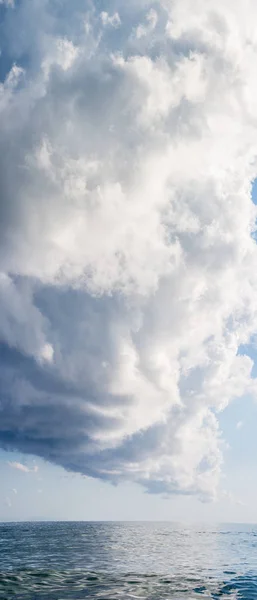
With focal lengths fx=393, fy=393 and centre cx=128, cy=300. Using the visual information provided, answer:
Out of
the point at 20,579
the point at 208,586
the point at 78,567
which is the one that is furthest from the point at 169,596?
the point at 78,567

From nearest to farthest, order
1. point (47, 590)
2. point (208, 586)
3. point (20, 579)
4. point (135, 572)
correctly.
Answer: point (47, 590) → point (208, 586) → point (20, 579) → point (135, 572)

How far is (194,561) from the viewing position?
149 ft

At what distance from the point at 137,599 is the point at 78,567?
17.9 m

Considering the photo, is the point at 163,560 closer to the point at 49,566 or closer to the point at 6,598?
the point at 49,566

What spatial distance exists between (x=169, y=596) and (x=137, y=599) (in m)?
2.26

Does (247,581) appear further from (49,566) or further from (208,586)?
(49,566)

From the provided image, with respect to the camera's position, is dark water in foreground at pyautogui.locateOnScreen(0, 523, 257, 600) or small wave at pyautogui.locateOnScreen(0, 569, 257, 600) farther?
dark water in foreground at pyautogui.locateOnScreen(0, 523, 257, 600)

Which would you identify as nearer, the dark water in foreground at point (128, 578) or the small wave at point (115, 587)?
the small wave at point (115, 587)

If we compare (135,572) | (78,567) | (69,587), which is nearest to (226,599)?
(69,587)

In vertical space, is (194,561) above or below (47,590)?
below

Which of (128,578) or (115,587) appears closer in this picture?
(115,587)

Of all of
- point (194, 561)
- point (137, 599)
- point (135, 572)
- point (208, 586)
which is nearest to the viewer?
point (137, 599)

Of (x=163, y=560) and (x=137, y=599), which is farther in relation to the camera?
(x=163, y=560)

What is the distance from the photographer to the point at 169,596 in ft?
82.6
